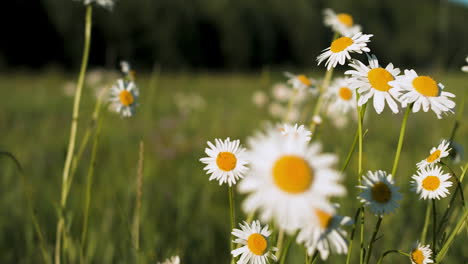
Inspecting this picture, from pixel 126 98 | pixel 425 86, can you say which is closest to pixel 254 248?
pixel 425 86

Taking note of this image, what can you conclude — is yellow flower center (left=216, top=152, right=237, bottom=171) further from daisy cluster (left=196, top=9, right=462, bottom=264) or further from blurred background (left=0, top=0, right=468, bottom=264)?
blurred background (left=0, top=0, right=468, bottom=264)

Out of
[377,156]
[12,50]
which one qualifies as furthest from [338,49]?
[12,50]

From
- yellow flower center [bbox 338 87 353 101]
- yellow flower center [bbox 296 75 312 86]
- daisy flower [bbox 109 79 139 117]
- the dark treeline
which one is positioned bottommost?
daisy flower [bbox 109 79 139 117]

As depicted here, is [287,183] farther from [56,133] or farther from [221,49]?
[221,49]

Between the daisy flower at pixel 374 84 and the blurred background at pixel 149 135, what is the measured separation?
6 centimetres

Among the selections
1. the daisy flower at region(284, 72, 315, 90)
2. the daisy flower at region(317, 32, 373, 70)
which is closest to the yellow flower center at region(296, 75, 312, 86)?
the daisy flower at region(284, 72, 315, 90)

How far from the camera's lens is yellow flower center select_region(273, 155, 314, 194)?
35cm

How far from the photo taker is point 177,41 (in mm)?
11688

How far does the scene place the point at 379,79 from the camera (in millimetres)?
568

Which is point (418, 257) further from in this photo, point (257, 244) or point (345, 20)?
point (345, 20)

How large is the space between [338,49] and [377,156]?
2.26 m

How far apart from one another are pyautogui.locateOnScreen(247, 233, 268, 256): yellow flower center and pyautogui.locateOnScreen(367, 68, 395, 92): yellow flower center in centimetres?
29

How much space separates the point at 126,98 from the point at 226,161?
15.1 inches

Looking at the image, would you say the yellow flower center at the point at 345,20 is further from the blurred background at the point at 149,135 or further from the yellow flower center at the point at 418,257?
the yellow flower center at the point at 418,257
